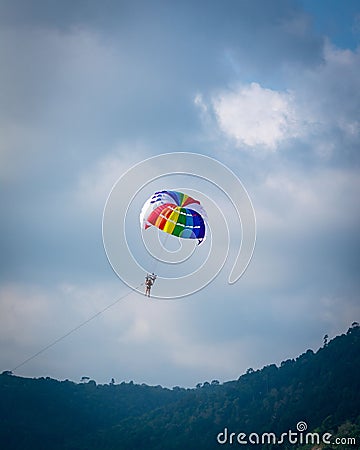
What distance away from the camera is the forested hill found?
96812 millimetres

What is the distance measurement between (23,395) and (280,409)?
60131 mm

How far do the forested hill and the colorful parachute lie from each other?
55160 millimetres

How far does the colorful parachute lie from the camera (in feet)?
143

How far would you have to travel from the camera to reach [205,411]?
110m

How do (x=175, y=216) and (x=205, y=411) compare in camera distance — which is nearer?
(x=175, y=216)

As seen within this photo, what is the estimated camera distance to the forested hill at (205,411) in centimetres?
9681

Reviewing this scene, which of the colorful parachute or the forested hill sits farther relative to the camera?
the forested hill

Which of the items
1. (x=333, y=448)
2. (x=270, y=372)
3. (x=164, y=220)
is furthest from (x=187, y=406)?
(x=164, y=220)

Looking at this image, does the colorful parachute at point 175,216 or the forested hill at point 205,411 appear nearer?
the colorful parachute at point 175,216

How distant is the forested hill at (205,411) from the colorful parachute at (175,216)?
55160mm

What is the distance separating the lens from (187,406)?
113938 millimetres

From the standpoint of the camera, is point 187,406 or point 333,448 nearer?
point 333,448

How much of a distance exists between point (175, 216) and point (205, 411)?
76439 mm

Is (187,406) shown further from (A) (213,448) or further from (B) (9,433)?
(B) (9,433)
